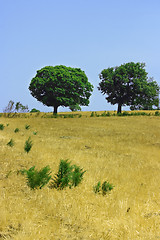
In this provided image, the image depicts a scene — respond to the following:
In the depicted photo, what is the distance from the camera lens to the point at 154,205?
6461 mm

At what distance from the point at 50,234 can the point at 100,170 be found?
17.0ft

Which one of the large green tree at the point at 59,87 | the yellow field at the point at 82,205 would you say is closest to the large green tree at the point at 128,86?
the large green tree at the point at 59,87

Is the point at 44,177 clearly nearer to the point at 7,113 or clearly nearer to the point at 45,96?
the point at 7,113

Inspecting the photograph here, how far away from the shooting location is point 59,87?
41.2 meters

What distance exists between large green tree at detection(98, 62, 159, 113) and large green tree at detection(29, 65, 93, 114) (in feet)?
12.0

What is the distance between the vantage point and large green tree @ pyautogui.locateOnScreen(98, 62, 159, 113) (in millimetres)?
43031

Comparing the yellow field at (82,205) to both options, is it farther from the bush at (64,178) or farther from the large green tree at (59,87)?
the large green tree at (59,87)

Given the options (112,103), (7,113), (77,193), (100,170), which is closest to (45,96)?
(7,113)

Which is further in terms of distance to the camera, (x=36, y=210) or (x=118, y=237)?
(x=36, y=210)

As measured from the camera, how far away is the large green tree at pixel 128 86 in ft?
141

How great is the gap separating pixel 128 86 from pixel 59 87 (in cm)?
1260

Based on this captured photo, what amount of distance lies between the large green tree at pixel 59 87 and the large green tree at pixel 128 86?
3665 millimetres

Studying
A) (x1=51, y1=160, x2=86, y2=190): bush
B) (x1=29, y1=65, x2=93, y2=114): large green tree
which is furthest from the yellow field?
(x1=29, y1=65, x2=93, y2=114): large green tree

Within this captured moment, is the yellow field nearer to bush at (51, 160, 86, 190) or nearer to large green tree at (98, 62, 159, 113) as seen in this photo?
bush at (51, 160, 86, 190)
